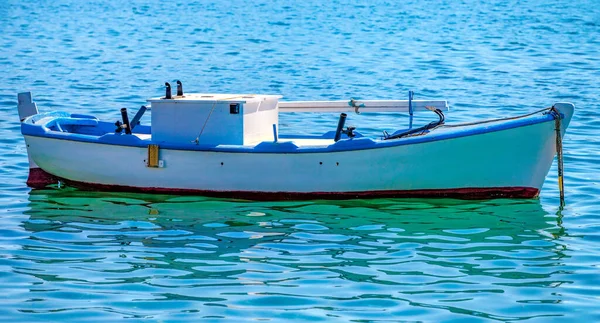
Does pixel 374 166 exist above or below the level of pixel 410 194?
above

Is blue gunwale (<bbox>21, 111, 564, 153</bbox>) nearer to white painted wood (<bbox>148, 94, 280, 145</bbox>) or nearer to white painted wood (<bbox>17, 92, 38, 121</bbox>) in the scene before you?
white painted wood (<bbox>148, 94, 280, 145</bbox>)

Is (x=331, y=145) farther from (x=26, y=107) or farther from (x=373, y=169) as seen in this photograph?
(x=26, y=107)

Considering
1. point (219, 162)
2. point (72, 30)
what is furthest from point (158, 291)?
point (72, 30)

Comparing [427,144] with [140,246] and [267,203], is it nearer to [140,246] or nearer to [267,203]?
[267,203]

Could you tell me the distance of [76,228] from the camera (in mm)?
13672

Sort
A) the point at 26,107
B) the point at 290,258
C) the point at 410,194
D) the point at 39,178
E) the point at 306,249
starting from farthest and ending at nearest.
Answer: the point at 26,107, the point at 39,178, the point at 410,194, the point at 306,249, the point at 290,258

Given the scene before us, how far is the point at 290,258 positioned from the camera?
479 inches

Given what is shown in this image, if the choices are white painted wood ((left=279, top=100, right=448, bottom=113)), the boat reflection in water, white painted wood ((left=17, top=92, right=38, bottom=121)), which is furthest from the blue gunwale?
white painted wood ((left=17, top=92, right=38, bottom=121))

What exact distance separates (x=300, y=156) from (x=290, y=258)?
2622 millimetres

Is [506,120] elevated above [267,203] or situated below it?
above

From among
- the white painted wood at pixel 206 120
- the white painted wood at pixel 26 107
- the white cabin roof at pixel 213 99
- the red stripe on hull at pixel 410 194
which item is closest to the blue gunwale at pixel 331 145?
the white painted wood at pixel 206 120

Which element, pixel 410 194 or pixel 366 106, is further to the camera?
pixel 366 106

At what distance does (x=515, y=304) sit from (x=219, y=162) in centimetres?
566

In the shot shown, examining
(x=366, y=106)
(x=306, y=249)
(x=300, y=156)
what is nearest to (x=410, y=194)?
(x=300, y=156)
